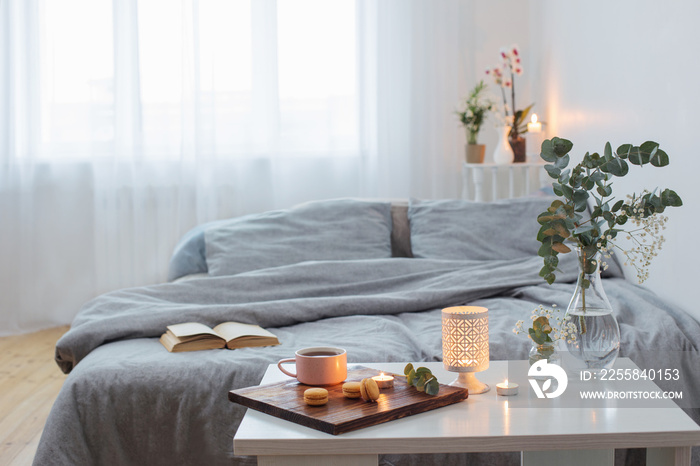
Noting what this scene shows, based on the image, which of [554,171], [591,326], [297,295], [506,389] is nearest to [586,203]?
[554,171]

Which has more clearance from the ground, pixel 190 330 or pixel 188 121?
pixel 188 121

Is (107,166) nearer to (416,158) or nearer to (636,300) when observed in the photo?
(416,158)

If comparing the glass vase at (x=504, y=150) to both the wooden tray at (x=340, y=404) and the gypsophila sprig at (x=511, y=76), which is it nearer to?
the gypsophila sprig at (x=511, y=76)

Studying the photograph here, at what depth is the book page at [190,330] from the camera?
1.85 m

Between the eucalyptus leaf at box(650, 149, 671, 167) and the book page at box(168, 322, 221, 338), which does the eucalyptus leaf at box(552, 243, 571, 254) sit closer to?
the eucalyptus leaf at box(650, 149, 671, 167)

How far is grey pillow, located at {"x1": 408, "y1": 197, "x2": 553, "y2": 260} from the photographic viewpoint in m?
2.71

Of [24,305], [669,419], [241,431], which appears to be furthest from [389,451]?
[24,305]

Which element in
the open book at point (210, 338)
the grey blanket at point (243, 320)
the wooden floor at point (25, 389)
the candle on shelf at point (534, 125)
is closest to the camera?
the grey blanket at point (243, 320)

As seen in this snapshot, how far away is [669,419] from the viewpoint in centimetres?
110

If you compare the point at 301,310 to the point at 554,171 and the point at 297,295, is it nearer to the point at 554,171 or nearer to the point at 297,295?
the point at 297,295

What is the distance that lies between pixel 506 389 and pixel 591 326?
20cm

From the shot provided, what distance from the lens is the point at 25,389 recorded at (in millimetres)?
2852

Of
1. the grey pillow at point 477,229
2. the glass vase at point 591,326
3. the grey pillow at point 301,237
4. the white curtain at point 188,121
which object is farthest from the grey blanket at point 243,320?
the white curtain at point 188,121

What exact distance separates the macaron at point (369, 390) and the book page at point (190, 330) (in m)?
0.81
